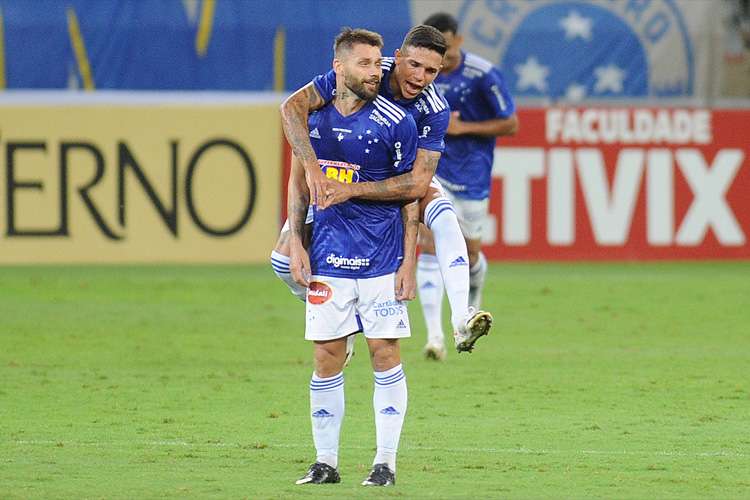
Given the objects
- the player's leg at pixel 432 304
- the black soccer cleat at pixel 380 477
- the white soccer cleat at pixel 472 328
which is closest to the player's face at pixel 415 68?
the white soccer cleat at pixel 472 328

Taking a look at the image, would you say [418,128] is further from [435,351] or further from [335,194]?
→ [435,351]

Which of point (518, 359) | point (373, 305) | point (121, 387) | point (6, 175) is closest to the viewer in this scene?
point (373, 305)

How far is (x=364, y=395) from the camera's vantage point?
9.41 metres

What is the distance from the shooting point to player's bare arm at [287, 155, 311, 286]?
6629mm

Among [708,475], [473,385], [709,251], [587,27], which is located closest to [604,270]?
[709,251]

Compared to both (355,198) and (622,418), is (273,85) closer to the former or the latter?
(622,418)

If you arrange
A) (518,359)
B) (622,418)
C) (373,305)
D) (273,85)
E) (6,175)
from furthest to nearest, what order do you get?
(273,85), (6,175), (518,359), (622,418), (373,305)

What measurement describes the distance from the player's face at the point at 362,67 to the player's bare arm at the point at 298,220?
428 mm

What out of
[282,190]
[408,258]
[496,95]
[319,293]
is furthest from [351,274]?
[282,190]

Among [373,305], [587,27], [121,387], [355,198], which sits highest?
[587,27]

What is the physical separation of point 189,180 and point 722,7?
660 centimetres

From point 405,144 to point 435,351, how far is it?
4228 millimetres

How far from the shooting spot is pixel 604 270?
16.7m

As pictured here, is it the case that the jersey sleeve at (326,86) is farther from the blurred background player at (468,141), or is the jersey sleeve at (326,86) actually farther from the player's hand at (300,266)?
the blurred background player at (468,141)
